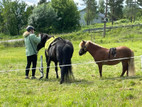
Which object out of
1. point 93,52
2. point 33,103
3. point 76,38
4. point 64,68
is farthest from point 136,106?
point 76,38

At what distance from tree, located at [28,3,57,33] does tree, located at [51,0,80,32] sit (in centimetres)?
290

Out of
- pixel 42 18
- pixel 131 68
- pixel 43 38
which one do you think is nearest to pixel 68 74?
pixel 43 38

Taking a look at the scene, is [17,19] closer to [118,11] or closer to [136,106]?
[118,11]

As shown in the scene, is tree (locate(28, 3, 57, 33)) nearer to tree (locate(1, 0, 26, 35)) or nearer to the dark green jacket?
tree (locate(1, 0, 26, 35))

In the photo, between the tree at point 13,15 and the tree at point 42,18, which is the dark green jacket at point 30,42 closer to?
the tree at point 42,18

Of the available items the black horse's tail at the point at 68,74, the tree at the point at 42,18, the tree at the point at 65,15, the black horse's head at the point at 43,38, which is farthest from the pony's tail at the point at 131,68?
the tree at the point at 65,15

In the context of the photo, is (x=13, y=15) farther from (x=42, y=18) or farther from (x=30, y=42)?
(x=30, y=42)

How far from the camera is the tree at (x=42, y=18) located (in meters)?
38.0

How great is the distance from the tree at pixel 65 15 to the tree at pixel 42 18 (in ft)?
9.50

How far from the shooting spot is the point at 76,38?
29250mm

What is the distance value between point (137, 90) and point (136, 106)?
1167 millimetres

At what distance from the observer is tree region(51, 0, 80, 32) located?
141 ft

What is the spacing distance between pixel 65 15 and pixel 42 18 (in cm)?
766

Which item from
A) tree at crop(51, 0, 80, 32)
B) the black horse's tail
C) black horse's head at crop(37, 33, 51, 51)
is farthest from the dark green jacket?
tree at crop(51, 0, 80, 32)
